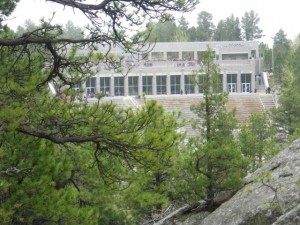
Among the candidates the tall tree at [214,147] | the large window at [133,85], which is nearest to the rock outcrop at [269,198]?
the tall tree at [214,147]

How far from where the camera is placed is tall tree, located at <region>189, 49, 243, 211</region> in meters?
11.2

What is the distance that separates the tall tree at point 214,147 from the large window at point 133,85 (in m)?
38.7

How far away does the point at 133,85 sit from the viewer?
52656 mm

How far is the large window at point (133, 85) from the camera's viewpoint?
172ft

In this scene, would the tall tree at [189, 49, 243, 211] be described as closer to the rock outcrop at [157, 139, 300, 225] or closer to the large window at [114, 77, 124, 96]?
the rock outcrop at [157, 139, 300, 225]

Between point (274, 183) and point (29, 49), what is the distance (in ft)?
14.6

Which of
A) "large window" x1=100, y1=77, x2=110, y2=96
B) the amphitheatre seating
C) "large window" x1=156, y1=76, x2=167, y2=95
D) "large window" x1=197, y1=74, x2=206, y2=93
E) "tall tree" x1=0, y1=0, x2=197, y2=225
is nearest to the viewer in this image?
"tall tree" x1=0, y1=0, x2=197, y2=225

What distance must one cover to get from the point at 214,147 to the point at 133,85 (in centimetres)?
4138

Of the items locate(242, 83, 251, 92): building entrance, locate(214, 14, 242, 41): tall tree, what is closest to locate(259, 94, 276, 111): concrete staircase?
locate(242, 83, 251, 92): building entrance

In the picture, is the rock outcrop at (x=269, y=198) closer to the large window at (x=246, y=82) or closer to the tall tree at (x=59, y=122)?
the tall tree at (x=59, y=122)

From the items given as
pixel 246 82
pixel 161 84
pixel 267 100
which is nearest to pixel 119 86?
pixel 161 84

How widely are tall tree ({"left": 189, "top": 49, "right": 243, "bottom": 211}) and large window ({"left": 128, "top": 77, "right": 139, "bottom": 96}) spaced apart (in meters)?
38.7

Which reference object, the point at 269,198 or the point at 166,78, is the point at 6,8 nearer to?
the point at 269,198

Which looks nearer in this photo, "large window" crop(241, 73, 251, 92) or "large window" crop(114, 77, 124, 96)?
"large window" crop(114, 77, 124, 96)
